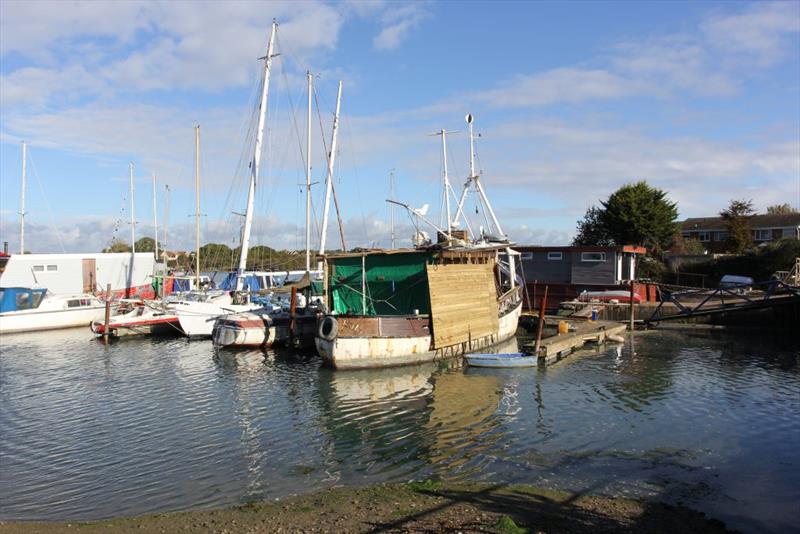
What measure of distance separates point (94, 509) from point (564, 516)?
9085 mm

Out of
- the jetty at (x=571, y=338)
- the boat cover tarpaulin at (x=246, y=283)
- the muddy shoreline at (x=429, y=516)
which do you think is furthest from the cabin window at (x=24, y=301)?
the muddy shoreline at (x=429, y=516)

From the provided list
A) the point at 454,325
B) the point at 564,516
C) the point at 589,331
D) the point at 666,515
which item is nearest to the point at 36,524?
the point at 564,516

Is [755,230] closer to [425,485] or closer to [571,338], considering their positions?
[571,338]

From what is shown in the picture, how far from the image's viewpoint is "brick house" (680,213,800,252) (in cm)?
6644

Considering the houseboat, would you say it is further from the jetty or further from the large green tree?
the large green tree

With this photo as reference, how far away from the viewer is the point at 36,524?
10406 mm

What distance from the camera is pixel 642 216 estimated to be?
2253 inches

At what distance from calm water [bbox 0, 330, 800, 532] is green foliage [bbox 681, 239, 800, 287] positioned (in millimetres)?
23507

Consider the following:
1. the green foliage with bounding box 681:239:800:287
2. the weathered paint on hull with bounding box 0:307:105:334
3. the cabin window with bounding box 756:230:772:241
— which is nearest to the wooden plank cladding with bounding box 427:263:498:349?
the weathered paint on hull with bounding box 0:307:105:334

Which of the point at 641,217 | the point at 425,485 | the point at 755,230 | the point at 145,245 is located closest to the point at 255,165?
the point at 425,485

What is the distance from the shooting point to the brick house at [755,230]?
6644cm

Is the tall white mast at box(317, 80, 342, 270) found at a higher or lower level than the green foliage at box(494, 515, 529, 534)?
higher

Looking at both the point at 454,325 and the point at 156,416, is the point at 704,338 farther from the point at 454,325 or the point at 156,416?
the point at 156,416

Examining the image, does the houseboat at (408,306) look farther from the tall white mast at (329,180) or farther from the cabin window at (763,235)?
the cabin window at (763,235)
